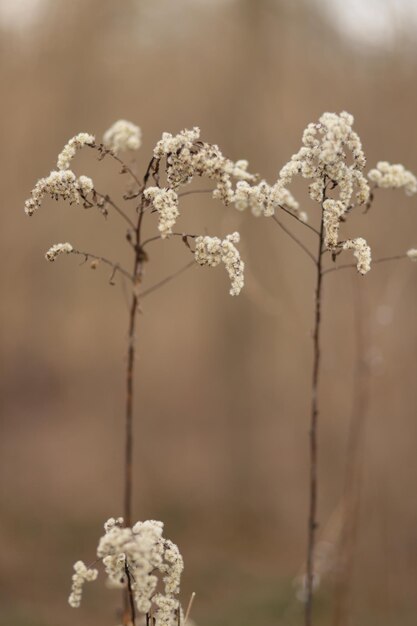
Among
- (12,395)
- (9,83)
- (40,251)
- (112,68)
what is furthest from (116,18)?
(12,395)

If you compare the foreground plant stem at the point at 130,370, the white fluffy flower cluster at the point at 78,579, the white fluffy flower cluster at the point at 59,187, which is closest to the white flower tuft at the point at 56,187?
the white fluffy flower cluster at the point at 59,187

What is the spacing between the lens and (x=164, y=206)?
1.14m

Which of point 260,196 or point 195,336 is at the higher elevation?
point 195,336

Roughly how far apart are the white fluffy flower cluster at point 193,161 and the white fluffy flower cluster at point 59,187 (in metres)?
0.15

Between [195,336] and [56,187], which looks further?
[195,336]

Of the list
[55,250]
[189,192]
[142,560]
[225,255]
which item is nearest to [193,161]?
[189,192]

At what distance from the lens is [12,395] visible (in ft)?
17.5

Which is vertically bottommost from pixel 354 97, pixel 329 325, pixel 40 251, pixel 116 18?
pixel 329 325

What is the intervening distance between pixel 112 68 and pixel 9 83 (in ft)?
2.54

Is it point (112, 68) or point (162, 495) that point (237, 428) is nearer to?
point (162, 495)

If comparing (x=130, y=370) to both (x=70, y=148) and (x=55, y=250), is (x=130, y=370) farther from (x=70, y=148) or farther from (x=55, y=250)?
(x=70, y=148)

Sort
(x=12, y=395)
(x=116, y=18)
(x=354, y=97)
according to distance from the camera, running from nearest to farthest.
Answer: (x=354, y=97) < (x=116, y=18) < (x=12, y=395)

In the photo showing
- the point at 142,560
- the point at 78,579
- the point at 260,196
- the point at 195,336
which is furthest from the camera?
the point at 195,336

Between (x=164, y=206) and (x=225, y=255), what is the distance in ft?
0.46
